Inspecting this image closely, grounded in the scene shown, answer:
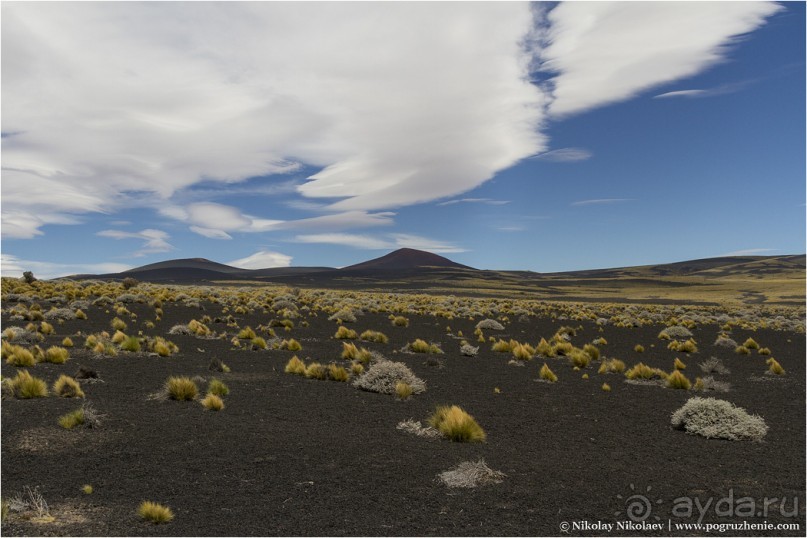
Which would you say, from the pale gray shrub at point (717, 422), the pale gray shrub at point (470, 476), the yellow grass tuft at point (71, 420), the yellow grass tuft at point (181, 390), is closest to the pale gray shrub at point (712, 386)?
the pale gray shrub at point (717, 422)

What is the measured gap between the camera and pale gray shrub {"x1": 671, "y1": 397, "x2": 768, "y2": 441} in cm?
991

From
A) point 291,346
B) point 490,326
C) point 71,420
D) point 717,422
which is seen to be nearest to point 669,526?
point 717,422

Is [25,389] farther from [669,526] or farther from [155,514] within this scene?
[669,526]

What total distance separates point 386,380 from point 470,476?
6.42 metres

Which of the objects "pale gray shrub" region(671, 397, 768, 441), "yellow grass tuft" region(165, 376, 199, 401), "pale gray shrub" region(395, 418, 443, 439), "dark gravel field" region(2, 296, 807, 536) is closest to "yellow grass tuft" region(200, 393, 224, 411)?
"dark gravel field" region(2, 296, 807, 536)

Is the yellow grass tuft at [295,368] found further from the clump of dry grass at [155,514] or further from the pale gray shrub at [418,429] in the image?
the clump of dry grass at [155,514]

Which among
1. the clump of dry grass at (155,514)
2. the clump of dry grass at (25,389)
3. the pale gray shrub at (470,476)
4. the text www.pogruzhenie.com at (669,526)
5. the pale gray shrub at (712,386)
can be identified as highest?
the clump of dry grass at (25,389)

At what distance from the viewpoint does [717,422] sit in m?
10.3

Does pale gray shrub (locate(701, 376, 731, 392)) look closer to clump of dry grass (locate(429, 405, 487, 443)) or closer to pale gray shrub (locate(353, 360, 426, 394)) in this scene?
pale gray shrub (locate(353, 360, 426, 394))

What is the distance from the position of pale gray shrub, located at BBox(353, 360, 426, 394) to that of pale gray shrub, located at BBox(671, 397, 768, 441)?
631 cm

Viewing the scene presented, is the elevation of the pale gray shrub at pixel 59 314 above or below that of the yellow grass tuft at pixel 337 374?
above

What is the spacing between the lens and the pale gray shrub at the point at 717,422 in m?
9.91

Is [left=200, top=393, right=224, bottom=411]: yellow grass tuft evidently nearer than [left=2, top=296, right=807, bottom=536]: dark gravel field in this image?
No

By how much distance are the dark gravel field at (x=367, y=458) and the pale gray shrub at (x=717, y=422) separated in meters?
0.27
